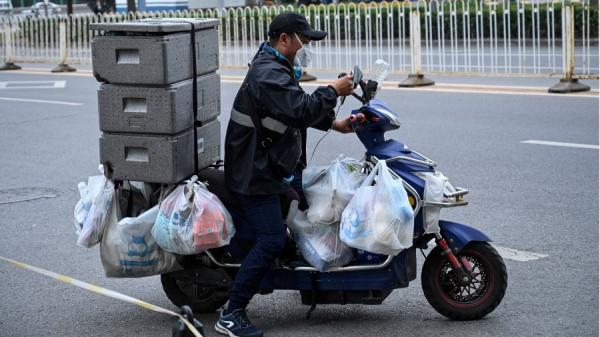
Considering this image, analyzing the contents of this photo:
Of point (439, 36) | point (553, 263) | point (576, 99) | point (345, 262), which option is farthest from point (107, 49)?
point (439, 36)

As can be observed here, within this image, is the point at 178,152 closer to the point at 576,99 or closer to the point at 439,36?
the point at 576,99

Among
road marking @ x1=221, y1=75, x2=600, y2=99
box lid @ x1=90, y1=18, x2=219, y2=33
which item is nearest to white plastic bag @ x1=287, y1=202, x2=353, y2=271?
box lid @ x1=90, y1=18, x2=219, y2=33

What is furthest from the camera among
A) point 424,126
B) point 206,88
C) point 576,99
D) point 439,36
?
point 439,36

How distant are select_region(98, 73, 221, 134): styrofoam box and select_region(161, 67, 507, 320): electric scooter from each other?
39cm

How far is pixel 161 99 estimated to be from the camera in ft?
16.8

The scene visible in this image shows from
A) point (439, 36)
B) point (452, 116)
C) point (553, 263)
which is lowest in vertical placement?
point (553, 263)

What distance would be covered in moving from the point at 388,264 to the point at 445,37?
15.2m

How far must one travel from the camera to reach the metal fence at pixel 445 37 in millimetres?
18250

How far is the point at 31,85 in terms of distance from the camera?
63.9 feet

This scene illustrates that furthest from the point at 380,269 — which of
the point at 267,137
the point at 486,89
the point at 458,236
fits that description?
the point at 486,89

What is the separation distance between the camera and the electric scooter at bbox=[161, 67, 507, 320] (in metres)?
5.13

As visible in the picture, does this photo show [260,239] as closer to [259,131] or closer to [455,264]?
[259,131]

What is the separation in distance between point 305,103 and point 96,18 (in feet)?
70.0

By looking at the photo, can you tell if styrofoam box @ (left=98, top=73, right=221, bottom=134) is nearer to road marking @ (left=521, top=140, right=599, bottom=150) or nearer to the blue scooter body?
the blue scooter body
